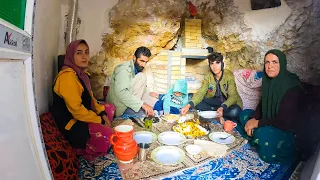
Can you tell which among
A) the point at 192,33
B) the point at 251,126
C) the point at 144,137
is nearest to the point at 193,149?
the point at 144,137

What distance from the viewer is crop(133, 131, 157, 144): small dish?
6.27 ft

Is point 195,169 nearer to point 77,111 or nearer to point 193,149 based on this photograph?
point 193,149

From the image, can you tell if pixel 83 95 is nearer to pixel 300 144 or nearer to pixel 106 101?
pixel 106 101

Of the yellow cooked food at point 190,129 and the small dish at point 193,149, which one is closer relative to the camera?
the small dish at point 193,149

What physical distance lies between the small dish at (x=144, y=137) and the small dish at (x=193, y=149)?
322 millimetres

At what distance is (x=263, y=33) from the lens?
2.74 meters

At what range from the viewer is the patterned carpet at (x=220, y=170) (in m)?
1.52

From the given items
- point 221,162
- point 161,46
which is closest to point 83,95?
point 221,162

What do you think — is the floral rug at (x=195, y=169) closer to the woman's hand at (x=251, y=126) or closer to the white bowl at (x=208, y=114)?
the woman's hand at (x=251, y=126)

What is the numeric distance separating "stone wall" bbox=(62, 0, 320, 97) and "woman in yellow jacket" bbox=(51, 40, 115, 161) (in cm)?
98

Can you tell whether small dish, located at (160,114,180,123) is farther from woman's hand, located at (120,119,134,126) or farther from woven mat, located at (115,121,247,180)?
woven mat, located at (115,121,247,180)

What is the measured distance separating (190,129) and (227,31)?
1586 mm

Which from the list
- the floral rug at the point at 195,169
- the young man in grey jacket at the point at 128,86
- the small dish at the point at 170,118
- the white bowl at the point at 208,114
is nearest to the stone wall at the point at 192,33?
the young man in grey jacket at the point at 128,86

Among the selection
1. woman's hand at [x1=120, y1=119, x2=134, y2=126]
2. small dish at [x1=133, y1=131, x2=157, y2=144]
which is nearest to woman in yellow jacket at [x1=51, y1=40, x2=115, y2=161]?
small dish at [x1=133, y1=131, x2=157, y2=144]
